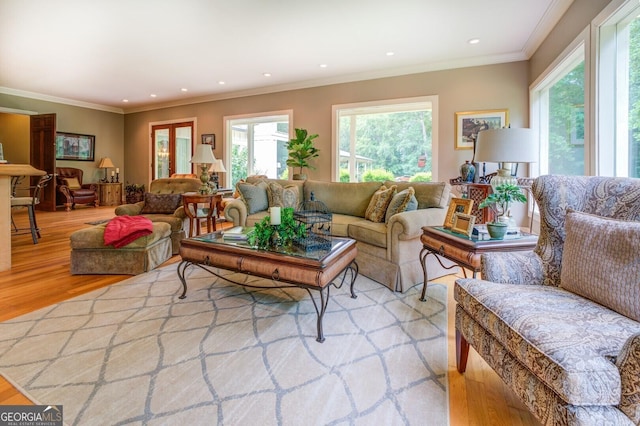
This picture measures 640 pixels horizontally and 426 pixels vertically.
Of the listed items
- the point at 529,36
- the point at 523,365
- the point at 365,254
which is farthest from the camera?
the point at 529,36

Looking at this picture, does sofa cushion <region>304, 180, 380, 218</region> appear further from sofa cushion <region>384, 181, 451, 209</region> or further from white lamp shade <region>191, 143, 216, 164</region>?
white lamp shade <region>191, 143, 216, 164</region>

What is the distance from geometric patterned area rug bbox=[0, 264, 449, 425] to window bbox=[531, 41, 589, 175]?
7.63 ft

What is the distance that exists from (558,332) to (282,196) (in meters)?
3.13

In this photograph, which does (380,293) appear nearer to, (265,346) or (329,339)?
(329,339)

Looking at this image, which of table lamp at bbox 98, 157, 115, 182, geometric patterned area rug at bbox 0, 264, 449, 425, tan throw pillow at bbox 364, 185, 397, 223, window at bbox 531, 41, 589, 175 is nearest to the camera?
geometric patterned area rug at bbox 0, 264, 449, 425

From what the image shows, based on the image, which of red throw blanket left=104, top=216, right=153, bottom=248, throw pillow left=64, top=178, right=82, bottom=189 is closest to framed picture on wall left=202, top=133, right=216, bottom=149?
throw pillow left=64, top=178, right=82, bottom=189

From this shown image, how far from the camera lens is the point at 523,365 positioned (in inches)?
43.4

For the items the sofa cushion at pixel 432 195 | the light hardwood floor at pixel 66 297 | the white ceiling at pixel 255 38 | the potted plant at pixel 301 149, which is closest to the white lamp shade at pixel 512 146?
the sofa cushion at pixel 432 195

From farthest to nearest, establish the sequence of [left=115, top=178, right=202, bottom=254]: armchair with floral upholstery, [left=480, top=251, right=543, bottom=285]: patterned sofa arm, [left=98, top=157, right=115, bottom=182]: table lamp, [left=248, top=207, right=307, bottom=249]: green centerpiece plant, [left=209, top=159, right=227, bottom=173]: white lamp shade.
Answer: [left=98, top=157, right=115, bottom=182]: table lamp, [left=209, top=159, right=227, bottom=173]: white lamp shade, [left=115, top=178, right=202, bottom=254]: armchair with floral upholstery, [left=248, top=207, right=307, bottom=249]: green centerpiece plant, [left=480, top=251, right=543, bottom=285]: patterned sofa arm

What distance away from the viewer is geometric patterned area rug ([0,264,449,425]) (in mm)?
1323

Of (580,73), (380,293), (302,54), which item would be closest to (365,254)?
(380,293)

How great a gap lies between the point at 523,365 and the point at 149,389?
1.52m

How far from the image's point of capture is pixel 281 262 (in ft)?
6.46

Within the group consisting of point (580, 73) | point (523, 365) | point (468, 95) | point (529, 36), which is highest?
point (529, 36)
